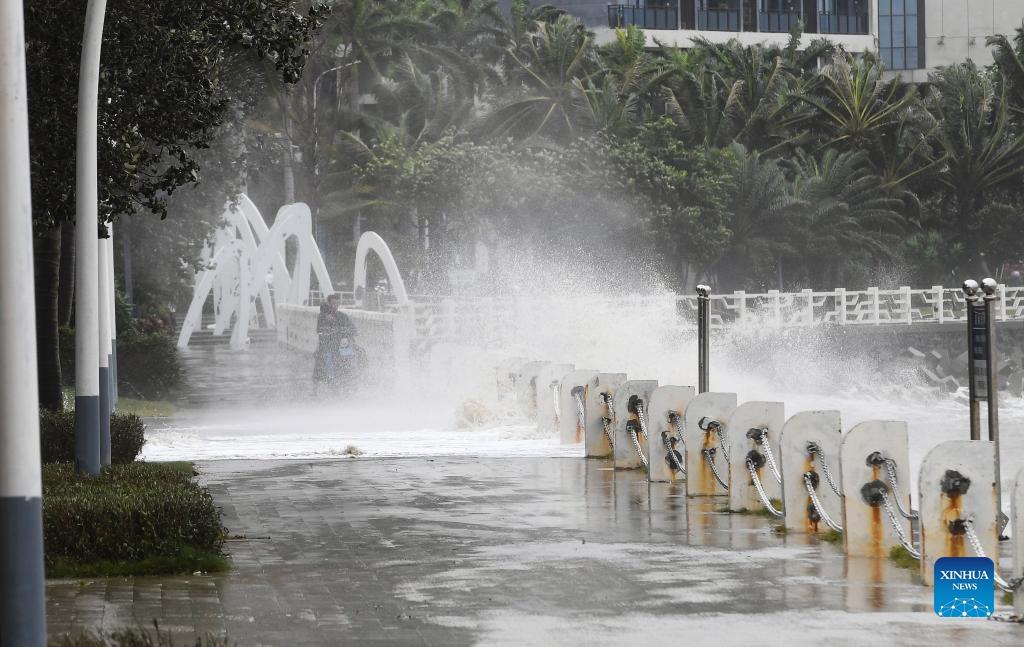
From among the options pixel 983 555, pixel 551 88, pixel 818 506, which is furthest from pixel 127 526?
pixel 551 88

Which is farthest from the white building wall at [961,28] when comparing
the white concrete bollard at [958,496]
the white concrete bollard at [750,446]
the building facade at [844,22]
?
the white concrete bollard at [958,496]

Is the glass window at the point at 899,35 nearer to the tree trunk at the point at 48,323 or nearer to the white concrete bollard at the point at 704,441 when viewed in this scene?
the tree trunk at the point at 48,323

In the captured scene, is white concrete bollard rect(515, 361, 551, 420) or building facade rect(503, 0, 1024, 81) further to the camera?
building facade rect(503, 0, 1024, 81)

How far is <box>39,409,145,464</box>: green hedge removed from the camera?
1528 centimetres

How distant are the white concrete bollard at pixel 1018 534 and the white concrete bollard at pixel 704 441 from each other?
17.1ft

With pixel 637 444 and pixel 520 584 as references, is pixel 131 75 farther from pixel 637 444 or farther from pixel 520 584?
pixel 520 584

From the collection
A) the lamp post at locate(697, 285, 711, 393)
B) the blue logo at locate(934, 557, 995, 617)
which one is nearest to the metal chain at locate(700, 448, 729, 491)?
the lamp post at locate(697, 285, 711, 393)

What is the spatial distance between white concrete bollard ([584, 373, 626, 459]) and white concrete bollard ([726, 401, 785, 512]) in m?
4.67

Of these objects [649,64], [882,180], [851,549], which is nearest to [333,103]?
[649,64]

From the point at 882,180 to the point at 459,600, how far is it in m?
55.6

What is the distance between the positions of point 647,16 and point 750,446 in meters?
63.0

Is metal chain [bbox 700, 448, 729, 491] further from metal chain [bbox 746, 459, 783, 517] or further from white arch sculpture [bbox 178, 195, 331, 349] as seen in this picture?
white arch sculpture [bbox 178, 195, 331, 349]

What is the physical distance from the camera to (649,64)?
62.8m

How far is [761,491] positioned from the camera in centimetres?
1186
